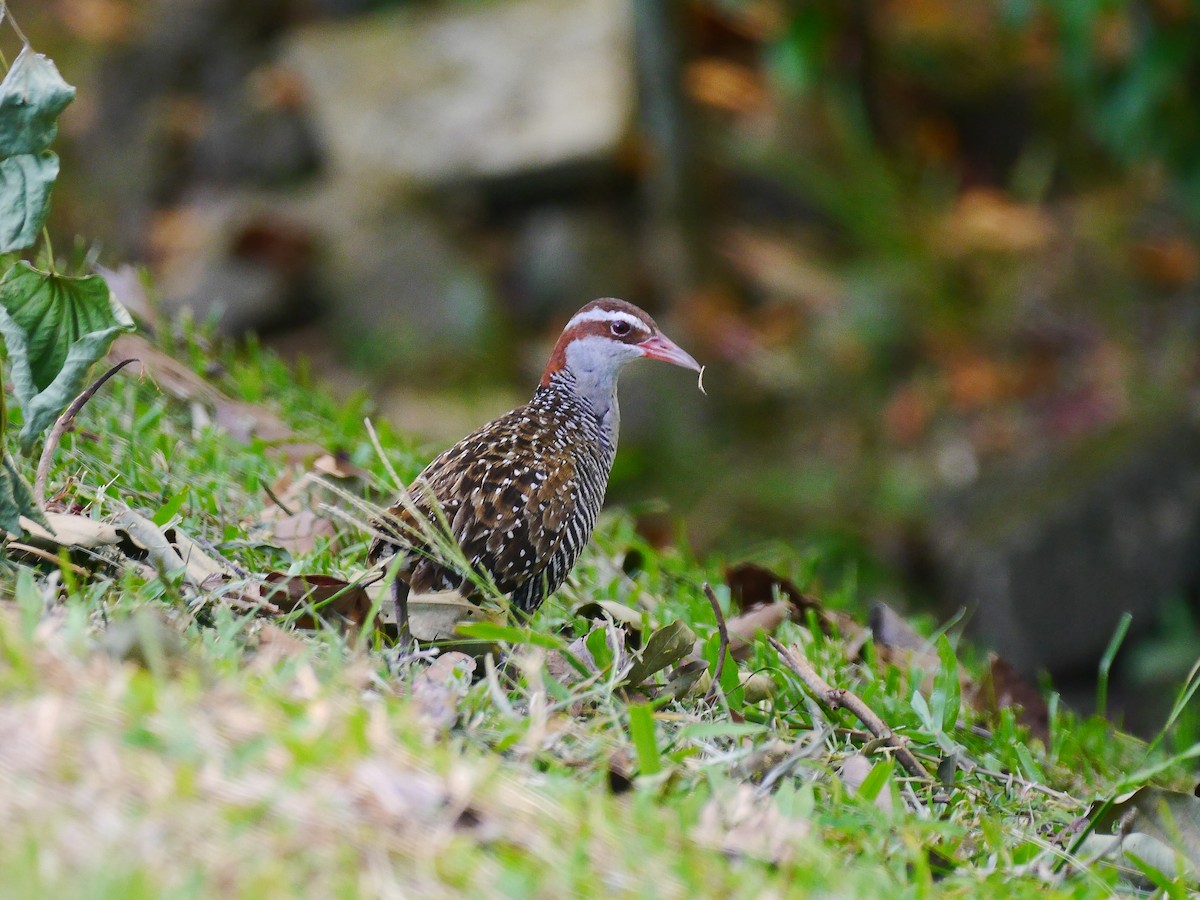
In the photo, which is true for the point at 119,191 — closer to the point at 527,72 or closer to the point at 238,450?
the point at 527,72

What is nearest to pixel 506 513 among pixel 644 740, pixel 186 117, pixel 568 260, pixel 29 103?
pixel 644 740

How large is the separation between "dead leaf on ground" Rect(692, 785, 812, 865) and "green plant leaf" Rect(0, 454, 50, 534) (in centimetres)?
156

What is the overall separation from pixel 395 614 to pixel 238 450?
60.0 inches

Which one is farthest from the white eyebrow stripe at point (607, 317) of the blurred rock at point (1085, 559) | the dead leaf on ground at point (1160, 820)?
the blurred rock at point (1085, 559)

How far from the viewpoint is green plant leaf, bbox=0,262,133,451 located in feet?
10.5

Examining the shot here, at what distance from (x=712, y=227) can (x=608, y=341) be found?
6.42m

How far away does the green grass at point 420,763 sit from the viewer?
2.13 metres

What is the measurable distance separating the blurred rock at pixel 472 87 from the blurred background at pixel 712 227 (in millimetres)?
26

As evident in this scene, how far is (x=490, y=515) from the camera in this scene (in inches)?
139

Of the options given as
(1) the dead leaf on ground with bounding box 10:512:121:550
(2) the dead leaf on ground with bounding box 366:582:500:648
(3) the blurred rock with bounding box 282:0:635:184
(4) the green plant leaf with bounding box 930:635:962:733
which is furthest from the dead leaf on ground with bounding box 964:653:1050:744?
(3) the blurred rock with bounding box 282:0:635:184

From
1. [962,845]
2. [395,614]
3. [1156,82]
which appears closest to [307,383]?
[395,614]

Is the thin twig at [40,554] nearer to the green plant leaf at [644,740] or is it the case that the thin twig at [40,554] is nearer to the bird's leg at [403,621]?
the bird's leg at [403,621]

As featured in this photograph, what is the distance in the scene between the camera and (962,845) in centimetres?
301

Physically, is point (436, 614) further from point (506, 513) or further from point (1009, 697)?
→ point (1009, 697)
